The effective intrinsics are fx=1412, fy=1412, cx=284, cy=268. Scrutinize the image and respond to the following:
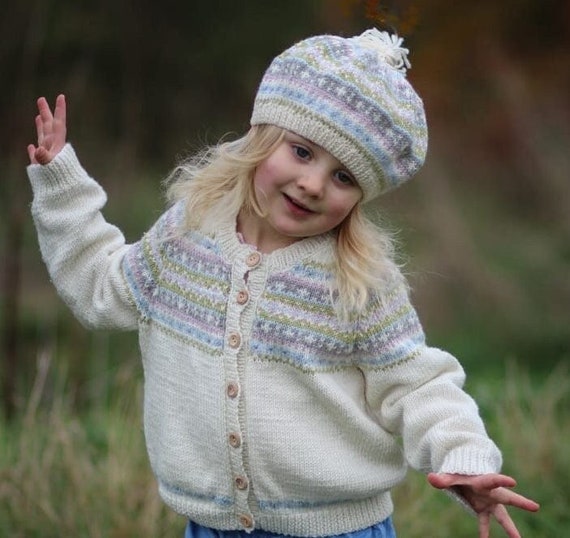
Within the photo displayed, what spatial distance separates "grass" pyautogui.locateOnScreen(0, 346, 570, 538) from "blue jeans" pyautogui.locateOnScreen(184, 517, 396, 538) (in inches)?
39.2

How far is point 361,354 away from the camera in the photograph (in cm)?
310

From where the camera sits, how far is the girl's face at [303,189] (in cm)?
297

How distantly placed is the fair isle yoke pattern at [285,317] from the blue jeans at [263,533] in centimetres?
39


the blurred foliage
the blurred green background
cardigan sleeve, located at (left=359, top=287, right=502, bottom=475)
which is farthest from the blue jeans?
the blurred foliage

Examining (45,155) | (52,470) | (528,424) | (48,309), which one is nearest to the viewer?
(45,155)

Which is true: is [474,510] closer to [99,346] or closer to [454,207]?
[99,346]

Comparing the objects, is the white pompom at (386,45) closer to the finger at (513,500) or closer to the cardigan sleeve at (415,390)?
the cardigan sleeve at (415,390)

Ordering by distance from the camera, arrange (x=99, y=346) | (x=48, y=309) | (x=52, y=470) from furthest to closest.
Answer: (x=48, y=309) → (x=99, y=346) → (x=52, y=470)

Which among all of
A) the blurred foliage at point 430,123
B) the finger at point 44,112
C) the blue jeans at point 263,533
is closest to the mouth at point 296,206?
the finger at point 44,112

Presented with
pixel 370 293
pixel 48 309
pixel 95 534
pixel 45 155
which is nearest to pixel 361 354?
pixel 370 293

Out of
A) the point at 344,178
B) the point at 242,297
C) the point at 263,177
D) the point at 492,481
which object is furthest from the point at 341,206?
the point at 492,481

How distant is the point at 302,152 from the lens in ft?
9.84

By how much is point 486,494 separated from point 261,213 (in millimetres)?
763

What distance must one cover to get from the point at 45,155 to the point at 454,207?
594 centimetres
